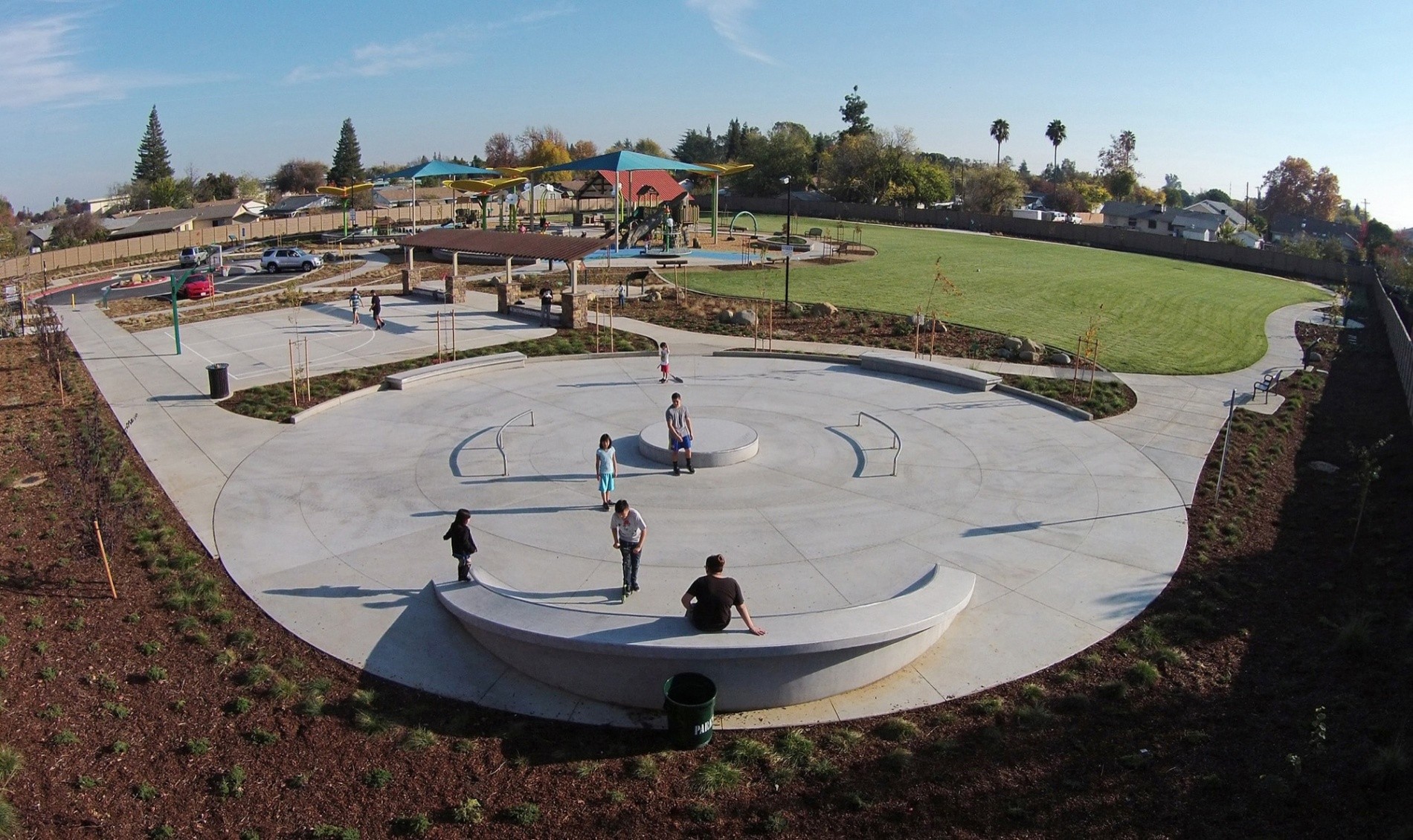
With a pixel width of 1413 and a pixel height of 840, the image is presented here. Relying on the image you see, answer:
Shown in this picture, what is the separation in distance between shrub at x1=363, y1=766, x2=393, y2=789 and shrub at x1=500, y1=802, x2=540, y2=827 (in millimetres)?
1282

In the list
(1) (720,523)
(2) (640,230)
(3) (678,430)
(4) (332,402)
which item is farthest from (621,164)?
(1) (720,523)

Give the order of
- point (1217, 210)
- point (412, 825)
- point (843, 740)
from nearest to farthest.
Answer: point (412, 825)
point (843, 740)
point (1217, 210)

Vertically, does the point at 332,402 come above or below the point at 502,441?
above

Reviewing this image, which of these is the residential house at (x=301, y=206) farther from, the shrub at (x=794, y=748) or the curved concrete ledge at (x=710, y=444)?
the shrub at (x=794, y=748)

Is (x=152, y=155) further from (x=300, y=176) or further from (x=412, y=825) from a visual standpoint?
(x=412, y=825)

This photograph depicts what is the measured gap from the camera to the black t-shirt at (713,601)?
10.4m

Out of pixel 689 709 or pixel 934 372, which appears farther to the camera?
pixel 934 372

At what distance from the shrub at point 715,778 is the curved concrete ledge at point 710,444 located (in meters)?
8.72

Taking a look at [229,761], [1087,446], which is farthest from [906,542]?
[229,761]

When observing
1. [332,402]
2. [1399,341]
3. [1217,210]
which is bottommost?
[332,402]

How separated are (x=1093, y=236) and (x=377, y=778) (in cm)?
7479

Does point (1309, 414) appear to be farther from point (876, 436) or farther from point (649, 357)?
point (649, 357)

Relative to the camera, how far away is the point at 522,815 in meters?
8.67

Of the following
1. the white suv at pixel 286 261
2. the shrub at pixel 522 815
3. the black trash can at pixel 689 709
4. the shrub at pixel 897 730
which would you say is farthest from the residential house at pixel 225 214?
the shrub at pixel 897 730
